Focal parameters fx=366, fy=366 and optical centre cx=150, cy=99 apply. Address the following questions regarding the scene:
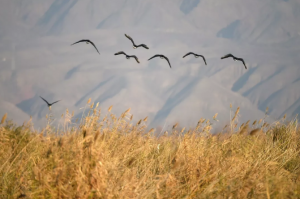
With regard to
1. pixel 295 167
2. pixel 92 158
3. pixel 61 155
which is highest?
pixel 61 155

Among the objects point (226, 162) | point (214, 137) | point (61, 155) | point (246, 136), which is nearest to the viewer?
point (61, 155)

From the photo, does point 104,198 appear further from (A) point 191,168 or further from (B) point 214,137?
(B) point 214,137

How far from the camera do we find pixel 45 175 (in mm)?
3760

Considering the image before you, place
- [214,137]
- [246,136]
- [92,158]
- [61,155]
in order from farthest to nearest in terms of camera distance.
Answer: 1. [246,136]
2. [214,137]
3. [61,155]
4. [92,158]

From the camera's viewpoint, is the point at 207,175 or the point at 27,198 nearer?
the point at 27,198

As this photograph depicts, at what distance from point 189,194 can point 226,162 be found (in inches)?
42.4

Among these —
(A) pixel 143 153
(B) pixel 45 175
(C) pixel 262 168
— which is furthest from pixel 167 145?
(B) pixel 45 175

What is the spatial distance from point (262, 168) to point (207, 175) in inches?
30.2

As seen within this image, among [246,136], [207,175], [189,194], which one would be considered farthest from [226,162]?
[246,136]

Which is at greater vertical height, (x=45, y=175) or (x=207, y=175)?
(x=45, y=175)

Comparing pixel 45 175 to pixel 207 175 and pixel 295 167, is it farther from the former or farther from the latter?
pixel 295 167

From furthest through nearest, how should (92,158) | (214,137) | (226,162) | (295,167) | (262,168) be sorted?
(214,137)
(295,167)
(226,162)
(262,168)
(92,158)

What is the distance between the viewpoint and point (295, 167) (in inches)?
255

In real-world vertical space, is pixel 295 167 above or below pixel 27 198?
below
